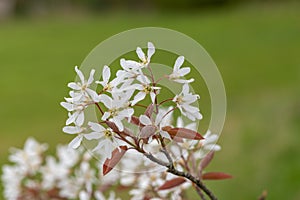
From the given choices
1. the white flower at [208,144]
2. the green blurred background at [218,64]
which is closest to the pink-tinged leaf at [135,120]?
the white flower at [208,144]

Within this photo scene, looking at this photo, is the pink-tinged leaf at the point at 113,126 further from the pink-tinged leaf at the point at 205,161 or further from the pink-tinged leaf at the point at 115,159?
the pink-tinged leaf at the point at 205,161

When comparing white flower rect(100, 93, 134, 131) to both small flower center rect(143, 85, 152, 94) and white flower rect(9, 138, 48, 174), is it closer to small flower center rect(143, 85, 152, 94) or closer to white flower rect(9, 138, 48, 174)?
small flower center rect(143, 85, 152, 94)

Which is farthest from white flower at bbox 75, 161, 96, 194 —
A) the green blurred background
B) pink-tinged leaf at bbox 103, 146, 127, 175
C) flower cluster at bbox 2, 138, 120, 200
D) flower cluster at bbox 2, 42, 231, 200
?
the green blurred background

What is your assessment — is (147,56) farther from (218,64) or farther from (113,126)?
(218,64)

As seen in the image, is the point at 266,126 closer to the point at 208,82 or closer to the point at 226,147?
the point at 226,147

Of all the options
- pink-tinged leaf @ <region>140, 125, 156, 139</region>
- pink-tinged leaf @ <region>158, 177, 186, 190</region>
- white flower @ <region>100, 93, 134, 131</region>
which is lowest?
pink-tinged leaf @ <region>158, 177, 186, 190</region>

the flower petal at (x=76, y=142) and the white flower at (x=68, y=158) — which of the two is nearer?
the flower petal at (x=76, y=142)

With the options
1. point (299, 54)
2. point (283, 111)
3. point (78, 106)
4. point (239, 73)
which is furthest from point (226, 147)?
point (299, 54)
